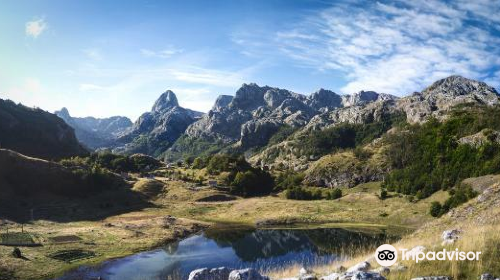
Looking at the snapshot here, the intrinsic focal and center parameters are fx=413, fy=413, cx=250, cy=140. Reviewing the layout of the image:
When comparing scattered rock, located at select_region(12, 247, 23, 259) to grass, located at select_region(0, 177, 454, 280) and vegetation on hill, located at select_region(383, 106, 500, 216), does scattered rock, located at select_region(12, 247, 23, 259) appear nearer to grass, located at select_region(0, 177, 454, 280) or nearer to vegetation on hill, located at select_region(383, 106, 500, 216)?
grass, located at select_region(0, 177, 454, 280)

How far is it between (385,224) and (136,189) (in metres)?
85.9

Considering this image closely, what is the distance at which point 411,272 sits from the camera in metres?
15.5

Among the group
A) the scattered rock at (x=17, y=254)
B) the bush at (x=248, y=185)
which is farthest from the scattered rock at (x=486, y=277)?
the bush at (x=248, y=185)

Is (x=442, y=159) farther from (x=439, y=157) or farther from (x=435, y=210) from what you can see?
(x=435, y=210)

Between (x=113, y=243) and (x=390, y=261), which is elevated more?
(x=390, y=261)

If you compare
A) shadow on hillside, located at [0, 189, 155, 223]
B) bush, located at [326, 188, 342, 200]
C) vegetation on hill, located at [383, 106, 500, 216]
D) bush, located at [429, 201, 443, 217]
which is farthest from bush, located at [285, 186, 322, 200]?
shadow on hillside, located at [0, 189, 155, 223]

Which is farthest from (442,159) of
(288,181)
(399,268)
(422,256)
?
(399,268)

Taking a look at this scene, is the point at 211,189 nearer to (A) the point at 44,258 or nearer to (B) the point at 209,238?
(B) the point at 209,238

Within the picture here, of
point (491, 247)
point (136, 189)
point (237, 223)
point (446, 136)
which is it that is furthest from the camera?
point (446, 136)

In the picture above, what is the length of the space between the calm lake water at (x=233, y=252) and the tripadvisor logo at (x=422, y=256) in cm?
3021

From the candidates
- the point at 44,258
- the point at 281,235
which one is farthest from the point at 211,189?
the point at 44,258

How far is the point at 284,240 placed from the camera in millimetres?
93188

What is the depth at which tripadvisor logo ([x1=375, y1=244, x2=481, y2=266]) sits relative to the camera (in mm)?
16188

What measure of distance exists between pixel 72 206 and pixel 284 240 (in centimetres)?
6808
